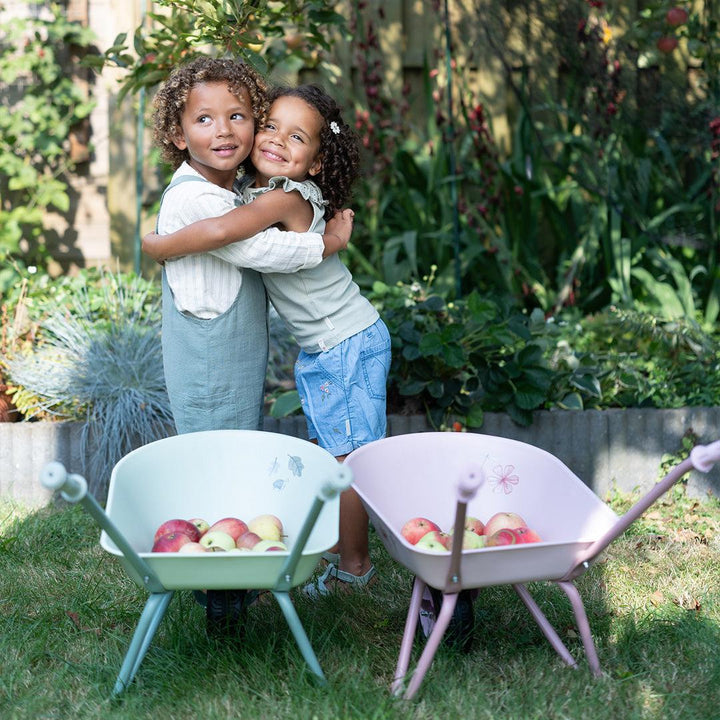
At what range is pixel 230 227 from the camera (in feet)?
Answer: 7.68

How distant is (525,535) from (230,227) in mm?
974

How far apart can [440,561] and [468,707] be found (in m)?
0.34

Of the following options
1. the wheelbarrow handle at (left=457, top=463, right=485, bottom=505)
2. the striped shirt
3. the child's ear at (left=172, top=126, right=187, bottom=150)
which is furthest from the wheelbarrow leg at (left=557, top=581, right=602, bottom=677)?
the child's ear at (left=172, top=126, right=187, bottom=150)

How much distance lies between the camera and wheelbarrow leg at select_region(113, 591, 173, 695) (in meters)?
2.01

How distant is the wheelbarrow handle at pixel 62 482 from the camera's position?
1.63 m

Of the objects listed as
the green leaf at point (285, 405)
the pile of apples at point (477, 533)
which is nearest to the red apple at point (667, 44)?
the green leaf at point (285, 405)

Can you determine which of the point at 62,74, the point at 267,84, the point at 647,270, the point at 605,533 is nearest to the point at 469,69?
the point at 647,270

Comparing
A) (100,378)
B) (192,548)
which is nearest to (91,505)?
(192,548)

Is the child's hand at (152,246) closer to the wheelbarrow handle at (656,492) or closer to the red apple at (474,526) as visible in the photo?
the red apple at (474,526)

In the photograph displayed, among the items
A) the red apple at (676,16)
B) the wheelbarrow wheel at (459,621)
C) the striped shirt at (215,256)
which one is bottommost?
the wheelbarrow wheel at (459,621)

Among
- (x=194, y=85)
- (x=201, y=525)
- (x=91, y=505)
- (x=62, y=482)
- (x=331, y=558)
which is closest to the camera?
(x=62, y=482)

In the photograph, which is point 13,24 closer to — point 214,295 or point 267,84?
point 267,84

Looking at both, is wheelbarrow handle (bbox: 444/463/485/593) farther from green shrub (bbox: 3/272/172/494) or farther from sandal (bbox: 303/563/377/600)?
green shrub (bbox: 3/272/172/494)

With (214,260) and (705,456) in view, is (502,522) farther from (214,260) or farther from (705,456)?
(214,260)
